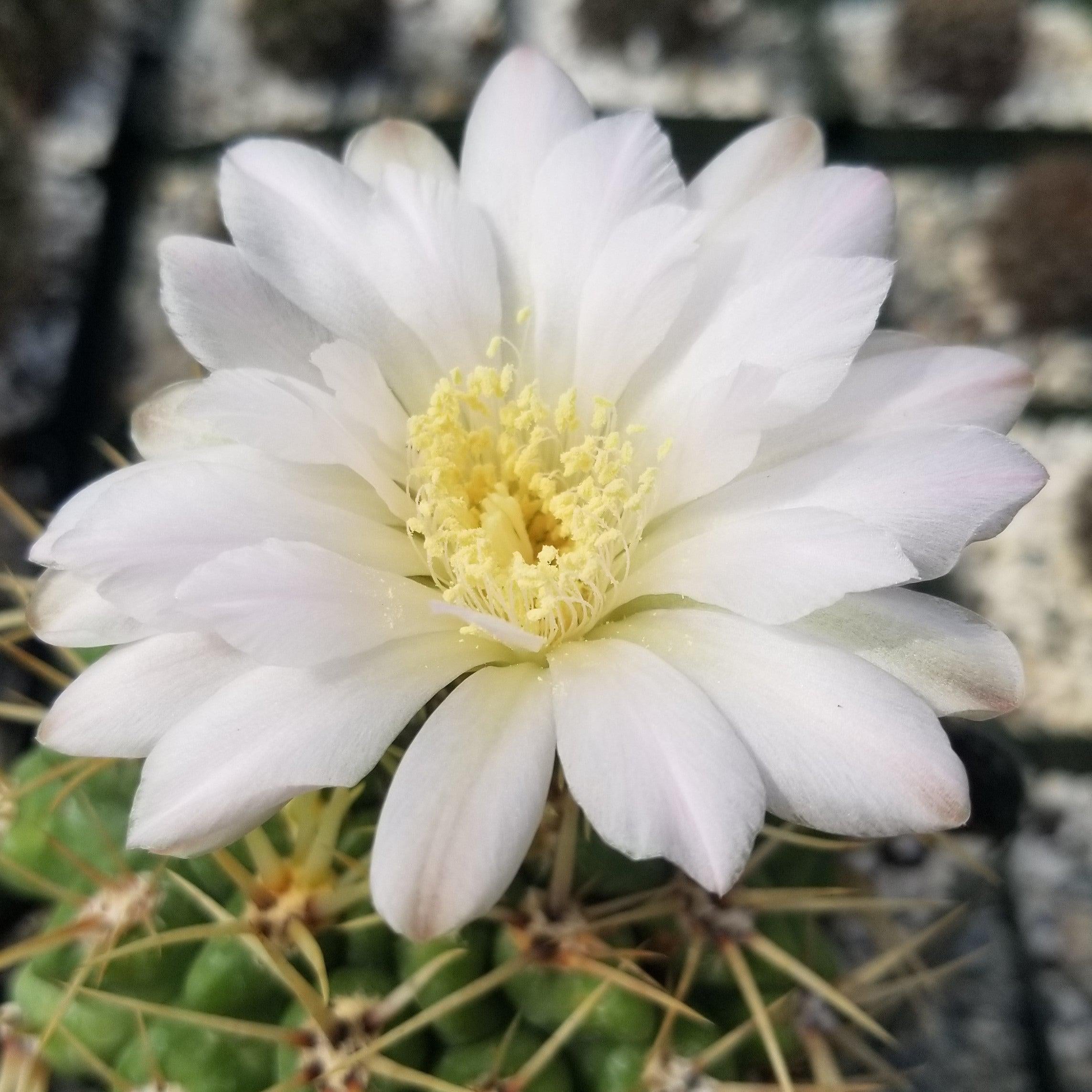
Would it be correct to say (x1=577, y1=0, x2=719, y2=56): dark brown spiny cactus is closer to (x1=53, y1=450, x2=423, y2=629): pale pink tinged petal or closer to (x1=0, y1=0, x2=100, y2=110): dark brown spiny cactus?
(x1=0, y1=0, x2=100, y2=110): dark brown spiny cactus

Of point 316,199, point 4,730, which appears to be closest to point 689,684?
point 316,199

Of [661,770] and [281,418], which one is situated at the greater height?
[281,418]

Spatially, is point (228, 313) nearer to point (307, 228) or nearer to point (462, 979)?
point (307, 228)

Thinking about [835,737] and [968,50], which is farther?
[968,50]

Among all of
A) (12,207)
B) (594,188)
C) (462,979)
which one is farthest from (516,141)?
(12,207)

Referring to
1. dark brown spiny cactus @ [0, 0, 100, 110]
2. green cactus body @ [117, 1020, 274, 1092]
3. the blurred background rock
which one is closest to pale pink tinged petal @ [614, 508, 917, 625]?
green cactus body @ [117, 1020, 274, 1092]

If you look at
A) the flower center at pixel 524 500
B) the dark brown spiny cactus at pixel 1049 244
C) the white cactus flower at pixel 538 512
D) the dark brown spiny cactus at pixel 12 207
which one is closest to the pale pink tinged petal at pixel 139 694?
the white cactus flower at pixel 538 512

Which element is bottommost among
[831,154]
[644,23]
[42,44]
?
A: [831,154]

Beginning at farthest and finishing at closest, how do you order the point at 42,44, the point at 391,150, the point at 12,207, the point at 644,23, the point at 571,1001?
the point at 644,23, the point at 42,44, the point at 12,207, the point at 391,150, the point at 571,1001
